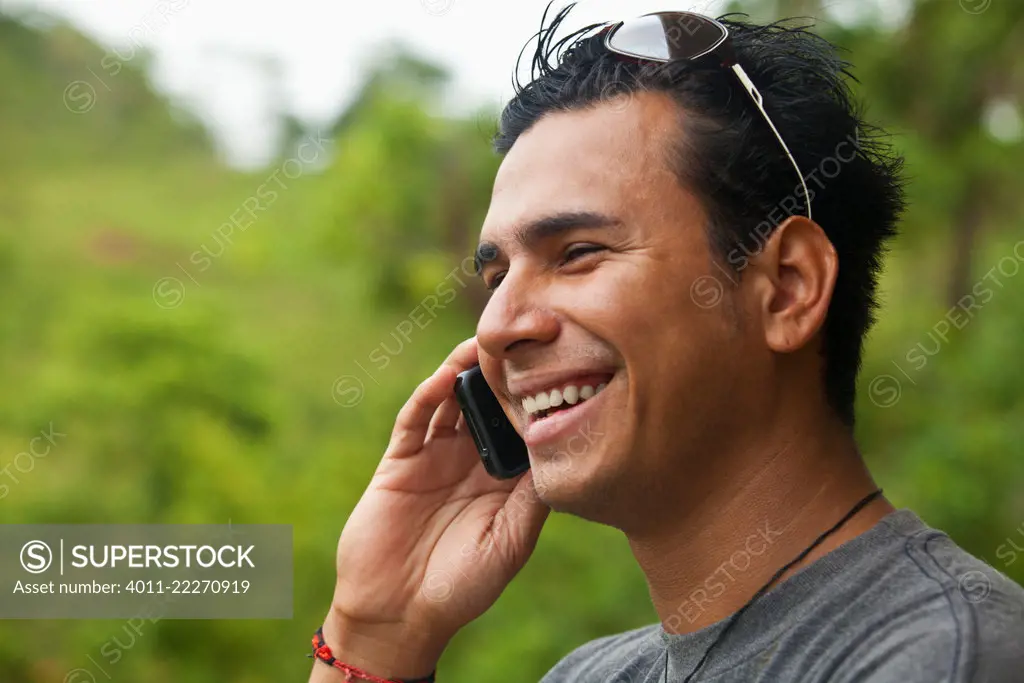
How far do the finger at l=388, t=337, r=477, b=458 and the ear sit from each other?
505 mm

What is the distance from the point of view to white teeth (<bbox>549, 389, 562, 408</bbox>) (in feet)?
4.02

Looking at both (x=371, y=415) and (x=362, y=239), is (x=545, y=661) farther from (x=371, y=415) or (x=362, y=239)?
(x=362, y=239)

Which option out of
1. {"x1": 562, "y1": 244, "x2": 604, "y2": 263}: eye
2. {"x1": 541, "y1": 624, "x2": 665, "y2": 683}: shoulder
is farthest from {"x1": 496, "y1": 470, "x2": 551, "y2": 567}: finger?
{"x1": 562, "y1": 244, "x2": 604, "y2": 263}: eye

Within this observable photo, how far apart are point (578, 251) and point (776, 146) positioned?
28 cm

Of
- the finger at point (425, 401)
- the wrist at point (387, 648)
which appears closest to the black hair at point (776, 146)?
the finger at point (425, 401)

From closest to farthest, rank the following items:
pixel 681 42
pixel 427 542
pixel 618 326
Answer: pixel 618 326 → pixel 681 42 → pixel 427 542

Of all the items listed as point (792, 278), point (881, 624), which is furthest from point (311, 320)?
point (881, 624)

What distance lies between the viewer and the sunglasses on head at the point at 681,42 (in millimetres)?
1274

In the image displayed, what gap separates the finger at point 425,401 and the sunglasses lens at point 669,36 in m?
0.50

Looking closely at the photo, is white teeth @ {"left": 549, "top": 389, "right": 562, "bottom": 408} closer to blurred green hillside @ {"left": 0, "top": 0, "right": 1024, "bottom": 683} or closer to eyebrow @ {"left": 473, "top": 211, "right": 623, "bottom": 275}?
eyebrow @ {"left": 473, "top": 211, "right": 623, "bottom": 275}

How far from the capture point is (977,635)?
0.95m

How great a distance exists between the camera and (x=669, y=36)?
4.31 ft

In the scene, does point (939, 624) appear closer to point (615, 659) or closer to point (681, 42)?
point (615, 659)

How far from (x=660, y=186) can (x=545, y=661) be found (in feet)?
10.7
